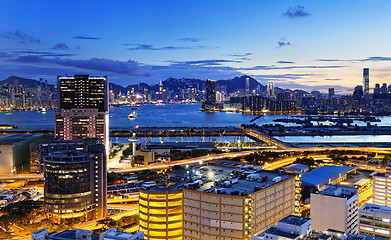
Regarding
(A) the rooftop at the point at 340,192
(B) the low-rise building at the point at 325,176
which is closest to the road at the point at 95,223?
(A) the rooftop at the point at 340,192

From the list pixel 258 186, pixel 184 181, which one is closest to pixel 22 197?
pixel 184 181

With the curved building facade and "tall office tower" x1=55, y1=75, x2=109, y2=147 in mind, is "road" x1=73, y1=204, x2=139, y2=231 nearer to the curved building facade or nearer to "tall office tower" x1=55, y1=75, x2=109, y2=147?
the curved building facade

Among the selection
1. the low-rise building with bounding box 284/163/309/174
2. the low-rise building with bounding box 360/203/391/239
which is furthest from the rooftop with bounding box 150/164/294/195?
the low-rise building with bounding box 284/163/309/174

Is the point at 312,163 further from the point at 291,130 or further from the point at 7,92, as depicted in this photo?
the point at 7,92

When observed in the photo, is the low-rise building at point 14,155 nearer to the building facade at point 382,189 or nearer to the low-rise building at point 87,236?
the low-rise building at point 87,236

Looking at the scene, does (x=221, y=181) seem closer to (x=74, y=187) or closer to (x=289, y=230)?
(x=289, y=230)
